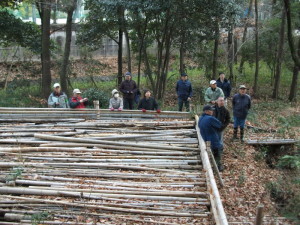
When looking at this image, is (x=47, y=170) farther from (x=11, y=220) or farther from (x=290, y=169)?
(x=290, y=169)

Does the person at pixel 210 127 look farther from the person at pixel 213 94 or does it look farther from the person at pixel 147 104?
the person at pixel 147 104

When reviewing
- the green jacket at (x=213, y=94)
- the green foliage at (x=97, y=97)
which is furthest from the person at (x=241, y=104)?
the green foliage at (x=97, y=97)

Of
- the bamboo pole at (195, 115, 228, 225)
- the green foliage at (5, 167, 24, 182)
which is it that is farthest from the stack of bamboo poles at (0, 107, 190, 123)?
the green foliage at (5, 167, 24, 182)

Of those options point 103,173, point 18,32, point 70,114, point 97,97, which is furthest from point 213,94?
point 18,32

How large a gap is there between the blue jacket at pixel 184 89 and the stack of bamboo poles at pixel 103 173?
5.96ft

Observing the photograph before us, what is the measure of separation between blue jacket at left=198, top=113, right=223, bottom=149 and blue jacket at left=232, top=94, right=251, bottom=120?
2097mm

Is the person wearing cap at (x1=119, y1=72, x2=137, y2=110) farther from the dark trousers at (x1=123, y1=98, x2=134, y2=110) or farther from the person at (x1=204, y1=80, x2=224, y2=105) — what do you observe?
the person at (x1=204, y1=80, x2=224, y2=105)

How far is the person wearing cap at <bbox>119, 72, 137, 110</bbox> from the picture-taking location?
34.9ft

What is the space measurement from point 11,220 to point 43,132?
3.23m

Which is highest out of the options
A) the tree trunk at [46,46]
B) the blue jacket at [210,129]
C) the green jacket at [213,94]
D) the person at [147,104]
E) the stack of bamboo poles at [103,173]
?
the tree trunk at [46,46]

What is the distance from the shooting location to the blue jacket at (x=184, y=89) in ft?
35.2

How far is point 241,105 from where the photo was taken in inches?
372

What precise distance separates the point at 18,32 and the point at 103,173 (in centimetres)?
1049

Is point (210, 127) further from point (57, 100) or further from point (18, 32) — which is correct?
point (18, 32)
